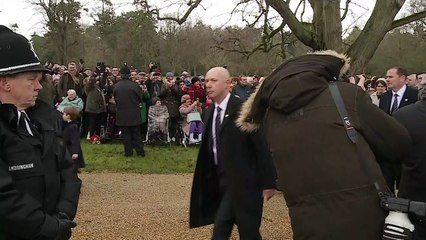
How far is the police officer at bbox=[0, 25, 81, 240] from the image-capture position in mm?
2715

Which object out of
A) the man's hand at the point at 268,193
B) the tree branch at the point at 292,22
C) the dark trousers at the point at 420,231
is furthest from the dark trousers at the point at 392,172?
the tree branch at the point at 292,22

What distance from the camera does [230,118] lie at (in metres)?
5.38

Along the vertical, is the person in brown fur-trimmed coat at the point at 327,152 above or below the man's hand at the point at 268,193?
above

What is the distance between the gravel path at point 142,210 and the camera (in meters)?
7.07

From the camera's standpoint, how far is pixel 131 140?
42.9ft

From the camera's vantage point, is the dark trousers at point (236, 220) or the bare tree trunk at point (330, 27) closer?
the dark trousers at point (236, 220)

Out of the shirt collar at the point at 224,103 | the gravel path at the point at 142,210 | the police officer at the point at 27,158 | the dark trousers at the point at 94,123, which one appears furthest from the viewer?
the dark trousers at the point at 94,123

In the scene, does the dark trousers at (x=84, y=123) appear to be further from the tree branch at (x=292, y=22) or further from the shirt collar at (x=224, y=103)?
the shirt collar at (x=224, y=103)

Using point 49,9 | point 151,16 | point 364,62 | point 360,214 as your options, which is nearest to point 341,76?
point 360,214

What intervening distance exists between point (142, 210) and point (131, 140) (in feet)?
16.3

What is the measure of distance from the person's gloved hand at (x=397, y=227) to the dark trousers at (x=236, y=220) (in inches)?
91.4

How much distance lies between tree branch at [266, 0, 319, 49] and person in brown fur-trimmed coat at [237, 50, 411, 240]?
270 inches

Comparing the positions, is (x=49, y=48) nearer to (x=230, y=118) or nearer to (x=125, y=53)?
(x=125, y=53)

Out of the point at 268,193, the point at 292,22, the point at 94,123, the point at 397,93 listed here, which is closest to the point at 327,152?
the point at 268,193
